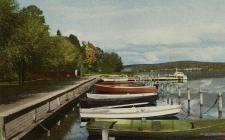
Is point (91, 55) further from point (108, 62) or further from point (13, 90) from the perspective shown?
point (13, 90)

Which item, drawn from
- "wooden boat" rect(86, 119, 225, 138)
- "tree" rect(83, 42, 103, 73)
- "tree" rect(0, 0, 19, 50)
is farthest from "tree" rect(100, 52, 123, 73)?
"wooden boat" rect(86, 119, 225, 138)

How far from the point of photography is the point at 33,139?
11820 mm

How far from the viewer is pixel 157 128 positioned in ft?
40.4

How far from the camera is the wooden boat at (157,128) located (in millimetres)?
12141

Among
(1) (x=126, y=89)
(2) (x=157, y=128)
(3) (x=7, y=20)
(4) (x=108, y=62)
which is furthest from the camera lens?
(4) (x=108, y=62)

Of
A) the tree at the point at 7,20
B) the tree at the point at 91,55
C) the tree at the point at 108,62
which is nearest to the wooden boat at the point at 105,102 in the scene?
the tree at the point at 7,20

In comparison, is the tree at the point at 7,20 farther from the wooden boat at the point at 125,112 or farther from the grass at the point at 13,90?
the wooden boat at the point at 125,112

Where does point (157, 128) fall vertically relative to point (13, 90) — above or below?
below

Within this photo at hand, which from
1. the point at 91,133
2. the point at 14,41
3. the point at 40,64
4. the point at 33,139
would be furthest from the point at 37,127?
the point at 40,64

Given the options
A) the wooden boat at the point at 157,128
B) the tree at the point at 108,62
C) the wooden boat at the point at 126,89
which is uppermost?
the tree at the point at 108,62

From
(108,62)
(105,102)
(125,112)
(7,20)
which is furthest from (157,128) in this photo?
(108,62)

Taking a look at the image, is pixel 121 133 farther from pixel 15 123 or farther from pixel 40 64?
pixel 40 64

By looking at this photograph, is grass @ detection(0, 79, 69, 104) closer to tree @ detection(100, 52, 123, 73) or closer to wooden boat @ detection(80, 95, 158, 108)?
wooden boat @ detection(80, 95, 158, 108)

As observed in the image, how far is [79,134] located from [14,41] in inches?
496
